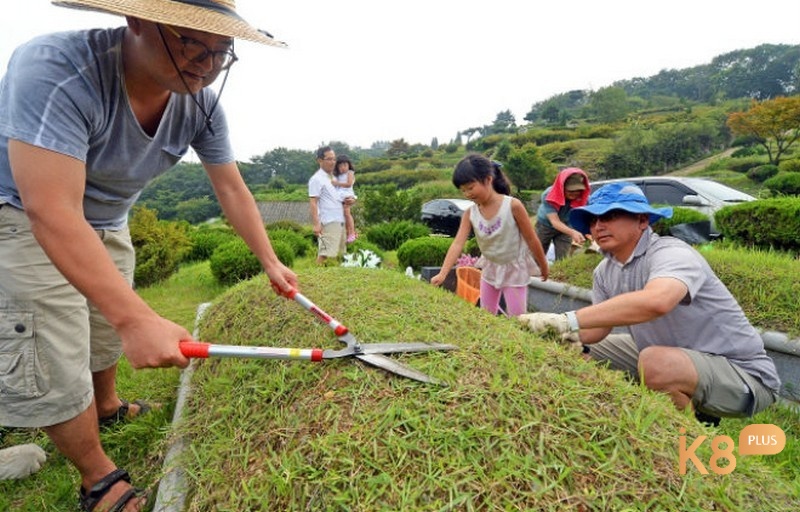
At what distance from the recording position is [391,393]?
1.47m

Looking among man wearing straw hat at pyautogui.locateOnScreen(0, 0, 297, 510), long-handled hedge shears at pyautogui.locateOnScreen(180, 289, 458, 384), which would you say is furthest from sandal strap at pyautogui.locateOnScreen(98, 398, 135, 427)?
long-handled hedge shears at pyautogui.locateOnScreen(180, 289, 458, 384)

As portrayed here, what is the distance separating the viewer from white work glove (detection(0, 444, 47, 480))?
7.18 feet

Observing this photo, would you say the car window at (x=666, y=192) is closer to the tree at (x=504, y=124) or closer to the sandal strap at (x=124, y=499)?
the sandal strap at (x=124, y=499)

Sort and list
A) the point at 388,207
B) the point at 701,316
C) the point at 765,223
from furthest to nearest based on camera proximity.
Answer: the point at 388,207 < the point at 765,223 < the point at 701,316

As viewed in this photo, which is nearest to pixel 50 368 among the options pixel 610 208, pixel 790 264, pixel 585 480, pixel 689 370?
pixel 585 480

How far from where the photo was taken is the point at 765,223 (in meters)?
4.97

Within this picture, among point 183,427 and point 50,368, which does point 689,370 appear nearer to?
point 183,427

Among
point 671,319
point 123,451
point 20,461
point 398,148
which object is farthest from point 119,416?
point 398,148

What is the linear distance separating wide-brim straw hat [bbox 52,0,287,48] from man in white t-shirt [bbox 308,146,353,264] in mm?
4865

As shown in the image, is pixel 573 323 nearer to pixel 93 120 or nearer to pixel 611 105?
pixel 93 120

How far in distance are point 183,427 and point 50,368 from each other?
1.77ft

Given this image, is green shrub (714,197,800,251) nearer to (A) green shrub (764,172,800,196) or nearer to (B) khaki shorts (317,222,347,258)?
(B) khaki shorts (317,222,347,258)

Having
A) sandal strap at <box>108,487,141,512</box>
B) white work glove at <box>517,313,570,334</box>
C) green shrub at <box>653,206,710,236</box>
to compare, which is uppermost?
white work glove at <box>517,313,570,334</box>

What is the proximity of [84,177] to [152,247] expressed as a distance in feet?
21.6
